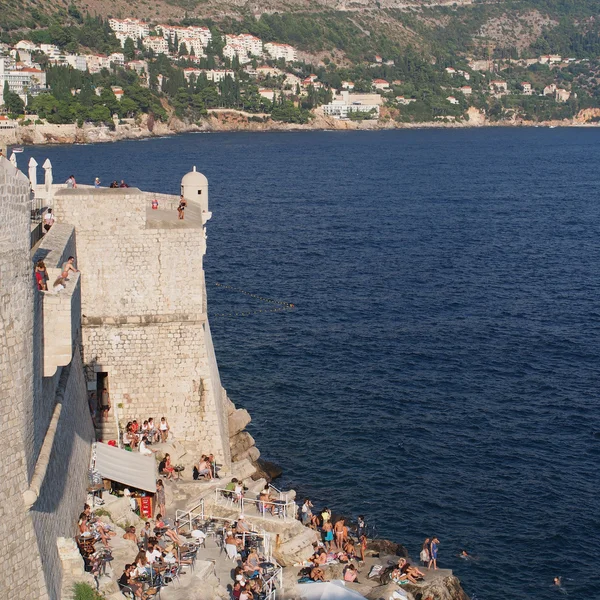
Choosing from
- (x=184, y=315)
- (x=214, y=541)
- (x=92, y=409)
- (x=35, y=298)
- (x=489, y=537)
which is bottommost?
(x=489, y=537)

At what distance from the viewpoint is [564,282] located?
61.9 metres

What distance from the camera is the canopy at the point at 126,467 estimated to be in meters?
21.2

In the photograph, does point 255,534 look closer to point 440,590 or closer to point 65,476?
point 440,590

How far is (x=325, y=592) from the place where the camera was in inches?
795

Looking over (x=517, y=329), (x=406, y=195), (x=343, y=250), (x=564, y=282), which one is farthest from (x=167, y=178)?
(x=517, y=329)

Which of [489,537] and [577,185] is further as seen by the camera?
[577,185]

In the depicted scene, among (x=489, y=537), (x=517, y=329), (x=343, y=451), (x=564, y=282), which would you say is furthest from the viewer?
(x=564, y=282)

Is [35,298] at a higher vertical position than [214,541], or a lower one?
higher

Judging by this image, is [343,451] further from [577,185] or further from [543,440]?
[577,185]

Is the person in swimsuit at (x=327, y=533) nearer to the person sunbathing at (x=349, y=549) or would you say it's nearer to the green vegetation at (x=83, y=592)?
the person sunbathing at (x=349, y=549)

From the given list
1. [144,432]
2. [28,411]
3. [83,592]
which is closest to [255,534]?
[144,432]

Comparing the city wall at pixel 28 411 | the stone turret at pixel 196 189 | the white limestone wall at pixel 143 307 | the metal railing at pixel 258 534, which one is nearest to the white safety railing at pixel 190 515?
the metal railing at pixel 258 534

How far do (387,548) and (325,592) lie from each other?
20.8 ft

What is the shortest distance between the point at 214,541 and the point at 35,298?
28.4 feet
